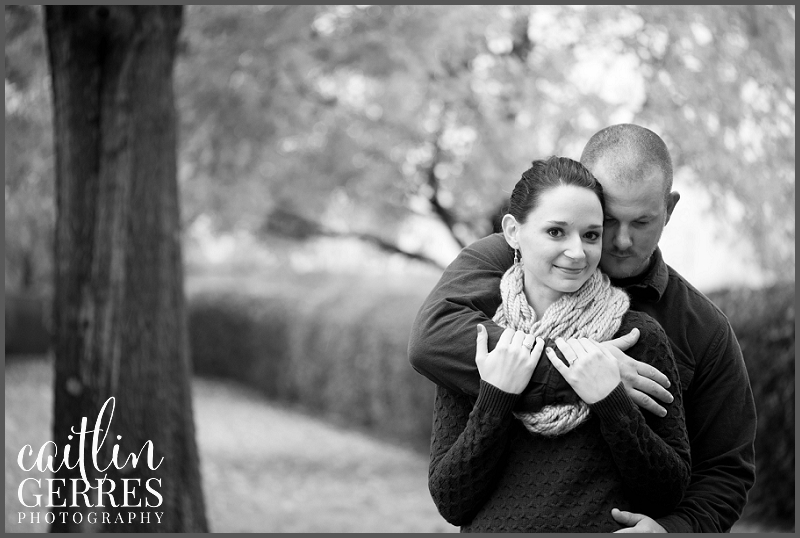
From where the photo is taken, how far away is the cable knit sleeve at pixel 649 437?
212cm

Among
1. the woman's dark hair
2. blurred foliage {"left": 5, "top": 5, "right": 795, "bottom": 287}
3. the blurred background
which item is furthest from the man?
blurred foliage {"left": 5, "top": 5, "right": 795, "bottom": 287}

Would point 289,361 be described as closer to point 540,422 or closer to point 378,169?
point 378,169

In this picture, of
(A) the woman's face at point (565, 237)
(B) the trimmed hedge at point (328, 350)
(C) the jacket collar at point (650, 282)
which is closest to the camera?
(A) the woman's face at point (565, 237)

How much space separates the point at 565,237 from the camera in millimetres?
2262

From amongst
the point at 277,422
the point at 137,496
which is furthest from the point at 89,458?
the point at 277,422

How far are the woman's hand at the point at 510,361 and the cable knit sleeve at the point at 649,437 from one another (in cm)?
19

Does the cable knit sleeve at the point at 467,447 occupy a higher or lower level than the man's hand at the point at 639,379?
lower

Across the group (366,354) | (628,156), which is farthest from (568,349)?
(366,354)

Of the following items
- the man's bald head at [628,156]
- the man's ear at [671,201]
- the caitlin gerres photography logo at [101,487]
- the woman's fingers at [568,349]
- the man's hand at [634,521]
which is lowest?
the caitlin gerres photography logo at [101,487]

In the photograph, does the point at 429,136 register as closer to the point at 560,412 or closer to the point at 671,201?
the point at 671,201

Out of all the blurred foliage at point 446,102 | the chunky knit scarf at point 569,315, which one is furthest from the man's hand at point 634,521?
the blurred foliage at point 446,102

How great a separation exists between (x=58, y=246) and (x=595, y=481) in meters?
4.34

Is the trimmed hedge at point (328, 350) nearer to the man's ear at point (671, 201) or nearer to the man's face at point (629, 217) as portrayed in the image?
the man's ear at point (671, 201)

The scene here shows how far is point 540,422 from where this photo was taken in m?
2.19
